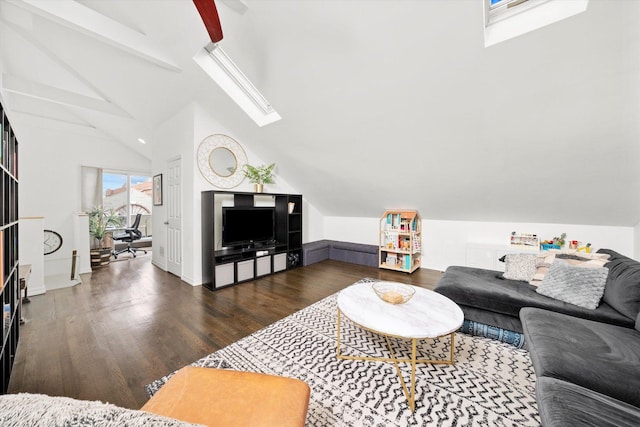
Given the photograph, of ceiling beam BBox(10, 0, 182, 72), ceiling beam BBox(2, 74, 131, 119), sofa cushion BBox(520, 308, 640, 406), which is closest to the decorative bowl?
sofa cushion BBox(520, 308, 640, 406)

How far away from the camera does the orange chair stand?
833mm

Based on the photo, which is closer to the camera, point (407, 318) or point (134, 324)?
point (407, 318)

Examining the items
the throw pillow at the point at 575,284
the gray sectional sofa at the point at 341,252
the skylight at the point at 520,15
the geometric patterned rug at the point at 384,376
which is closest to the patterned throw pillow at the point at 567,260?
→ the throw pillow at the point at 575,284

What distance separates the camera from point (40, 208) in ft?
15.6

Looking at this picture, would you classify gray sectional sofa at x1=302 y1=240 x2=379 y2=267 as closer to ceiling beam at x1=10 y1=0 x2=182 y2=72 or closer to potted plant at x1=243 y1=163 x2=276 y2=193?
potted plant at x1=243 y1=163 x2=276 y2=193

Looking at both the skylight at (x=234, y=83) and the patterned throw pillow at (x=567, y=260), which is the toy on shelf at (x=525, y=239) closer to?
A: the patterned throw pillow at (x=567, y=260)

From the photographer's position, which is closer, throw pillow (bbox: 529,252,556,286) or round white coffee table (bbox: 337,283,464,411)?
round white coffee table (bbox: 337,283,464,411)

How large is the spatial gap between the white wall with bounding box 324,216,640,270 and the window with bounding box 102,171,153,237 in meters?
5.96

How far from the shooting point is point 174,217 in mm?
3877

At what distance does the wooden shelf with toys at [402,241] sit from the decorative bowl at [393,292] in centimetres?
213

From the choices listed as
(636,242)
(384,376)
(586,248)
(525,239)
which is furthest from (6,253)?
(636,242)

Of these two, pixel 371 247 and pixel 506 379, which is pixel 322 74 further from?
pixel 371 247

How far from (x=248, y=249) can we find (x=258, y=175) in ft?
4.04

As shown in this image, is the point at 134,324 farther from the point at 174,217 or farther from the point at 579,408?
the point at 579,408
